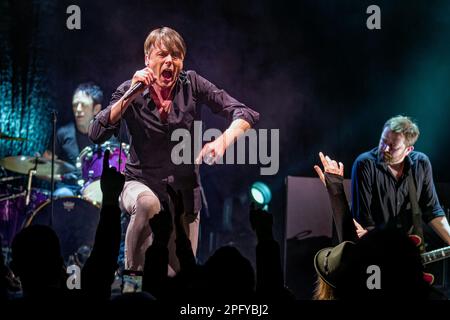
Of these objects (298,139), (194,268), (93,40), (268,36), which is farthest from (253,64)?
(194,268)

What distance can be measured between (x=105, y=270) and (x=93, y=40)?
13.1ft

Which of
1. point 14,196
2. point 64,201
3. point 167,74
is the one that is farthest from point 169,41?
point 14,196

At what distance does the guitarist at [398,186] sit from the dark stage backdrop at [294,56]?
891 millimetres

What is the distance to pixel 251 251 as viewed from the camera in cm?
620

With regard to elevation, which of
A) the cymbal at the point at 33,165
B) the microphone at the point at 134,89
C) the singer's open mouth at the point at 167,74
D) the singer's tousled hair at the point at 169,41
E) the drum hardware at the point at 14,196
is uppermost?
the singer's tousled hair at the point at 169,41

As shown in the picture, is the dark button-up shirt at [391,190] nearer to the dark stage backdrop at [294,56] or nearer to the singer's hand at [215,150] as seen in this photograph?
the dark stage backdrop at [294,56]

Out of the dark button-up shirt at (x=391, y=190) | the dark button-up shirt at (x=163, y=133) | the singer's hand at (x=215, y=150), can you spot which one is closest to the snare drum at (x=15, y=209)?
the dark button-up shirt at (x=163, y=133)

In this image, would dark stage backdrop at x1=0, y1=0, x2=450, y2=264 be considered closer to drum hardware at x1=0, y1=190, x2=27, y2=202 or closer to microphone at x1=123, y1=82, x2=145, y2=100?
drum hardware at x1=0, y1=190, x2=27, y2=202

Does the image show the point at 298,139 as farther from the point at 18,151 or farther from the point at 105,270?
the point at 105,270

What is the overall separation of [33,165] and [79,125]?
2.43 feet

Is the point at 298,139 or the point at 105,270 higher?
the point at 298,139

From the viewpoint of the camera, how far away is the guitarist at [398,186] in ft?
15.2

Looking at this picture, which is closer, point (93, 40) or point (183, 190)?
point (183, 190)

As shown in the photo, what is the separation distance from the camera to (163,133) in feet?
13.2
